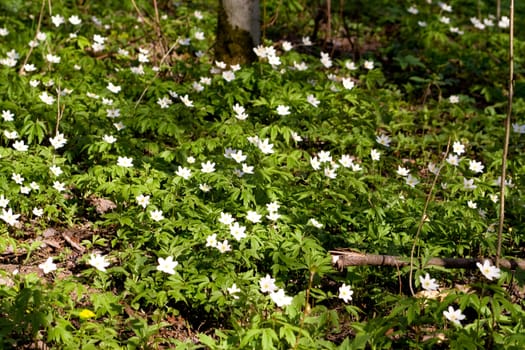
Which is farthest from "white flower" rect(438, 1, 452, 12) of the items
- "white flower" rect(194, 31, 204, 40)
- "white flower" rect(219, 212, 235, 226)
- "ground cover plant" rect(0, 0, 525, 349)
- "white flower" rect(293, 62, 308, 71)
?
"white flower" rect(219, 212, 235, 226)

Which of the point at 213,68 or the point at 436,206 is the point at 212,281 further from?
the point at 213,68

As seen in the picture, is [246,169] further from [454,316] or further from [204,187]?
[454,316]

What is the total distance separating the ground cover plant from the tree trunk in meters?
0.19

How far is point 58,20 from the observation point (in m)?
5.97

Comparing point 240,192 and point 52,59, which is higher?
point 52,59

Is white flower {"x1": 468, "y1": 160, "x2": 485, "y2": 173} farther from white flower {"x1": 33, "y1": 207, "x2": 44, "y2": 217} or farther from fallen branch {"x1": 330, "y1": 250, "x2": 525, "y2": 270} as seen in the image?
white flower {"x1": 33, "y1": 207, "x2": 44, "y2": 217}

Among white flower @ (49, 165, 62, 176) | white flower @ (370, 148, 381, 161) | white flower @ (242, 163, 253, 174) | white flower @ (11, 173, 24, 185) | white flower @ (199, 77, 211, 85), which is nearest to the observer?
white flower @ (11, 173, 24, 185)

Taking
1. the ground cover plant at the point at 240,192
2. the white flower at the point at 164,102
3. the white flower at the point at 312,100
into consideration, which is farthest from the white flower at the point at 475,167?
the white flower at the point at 164,102

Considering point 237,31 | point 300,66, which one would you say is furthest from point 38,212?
point 300,66

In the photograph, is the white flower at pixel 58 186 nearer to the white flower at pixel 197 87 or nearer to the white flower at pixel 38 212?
the white flower at pixel 38 212

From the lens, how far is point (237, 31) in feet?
19.2

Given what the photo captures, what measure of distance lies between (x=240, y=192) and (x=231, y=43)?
86.2 inches

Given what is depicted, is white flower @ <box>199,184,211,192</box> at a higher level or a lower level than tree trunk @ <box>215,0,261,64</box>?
lower

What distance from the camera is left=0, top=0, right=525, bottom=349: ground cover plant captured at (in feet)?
10.7
